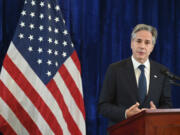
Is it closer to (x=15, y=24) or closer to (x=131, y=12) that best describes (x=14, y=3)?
(x=15, y=24)

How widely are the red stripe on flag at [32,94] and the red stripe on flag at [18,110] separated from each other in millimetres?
138

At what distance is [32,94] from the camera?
3965mm

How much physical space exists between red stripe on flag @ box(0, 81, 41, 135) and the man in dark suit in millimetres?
1087

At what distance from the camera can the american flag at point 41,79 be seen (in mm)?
3902

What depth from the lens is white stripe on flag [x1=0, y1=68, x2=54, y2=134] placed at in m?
3.88

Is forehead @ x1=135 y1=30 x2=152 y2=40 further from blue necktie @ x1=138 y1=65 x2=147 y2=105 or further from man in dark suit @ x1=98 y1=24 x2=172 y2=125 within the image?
blue necktie @ x1=138 y1=65 x2=147 y2=105

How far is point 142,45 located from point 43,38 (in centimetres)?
127

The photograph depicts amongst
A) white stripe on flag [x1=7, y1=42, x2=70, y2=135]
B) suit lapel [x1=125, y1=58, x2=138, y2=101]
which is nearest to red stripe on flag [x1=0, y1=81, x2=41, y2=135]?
white stripe on flag [x1=7, y1=42, x2=70, y2=135]

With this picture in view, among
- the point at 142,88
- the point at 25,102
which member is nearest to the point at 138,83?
the point at 142,88

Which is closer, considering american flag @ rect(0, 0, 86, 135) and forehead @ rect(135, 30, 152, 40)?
forehead @ rect(135, 30, 152, 40)

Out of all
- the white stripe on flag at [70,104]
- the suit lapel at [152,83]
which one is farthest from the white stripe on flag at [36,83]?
the suit lapel at [152,83]

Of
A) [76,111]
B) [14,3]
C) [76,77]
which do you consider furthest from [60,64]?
[14,3]

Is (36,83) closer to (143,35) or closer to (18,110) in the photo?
(18,110)

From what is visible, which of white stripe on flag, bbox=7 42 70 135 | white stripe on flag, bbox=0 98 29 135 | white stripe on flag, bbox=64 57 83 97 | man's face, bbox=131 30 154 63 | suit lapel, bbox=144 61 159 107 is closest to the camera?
suit lapel, bbox=144 61 159 107
